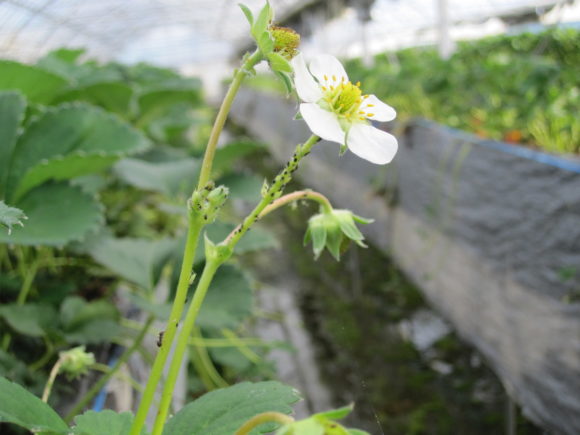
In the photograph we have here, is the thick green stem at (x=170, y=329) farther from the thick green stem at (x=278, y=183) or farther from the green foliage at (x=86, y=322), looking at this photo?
the green foliage at (x=86, y=322)

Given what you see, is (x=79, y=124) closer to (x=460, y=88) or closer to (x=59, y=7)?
(x=460, y=88)

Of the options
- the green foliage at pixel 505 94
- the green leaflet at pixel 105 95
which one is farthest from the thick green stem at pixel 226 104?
the green foliage at pixel 505 94

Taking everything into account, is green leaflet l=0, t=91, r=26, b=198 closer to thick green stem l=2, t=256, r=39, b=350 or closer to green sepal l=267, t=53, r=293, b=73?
thick green stem l=2, t=256, r=39, b=350

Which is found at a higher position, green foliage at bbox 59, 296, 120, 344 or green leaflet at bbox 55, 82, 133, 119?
green leaflet at bbox 55, 82, 133, 119

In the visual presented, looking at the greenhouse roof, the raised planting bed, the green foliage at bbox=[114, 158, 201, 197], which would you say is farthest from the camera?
the greenhouse roof

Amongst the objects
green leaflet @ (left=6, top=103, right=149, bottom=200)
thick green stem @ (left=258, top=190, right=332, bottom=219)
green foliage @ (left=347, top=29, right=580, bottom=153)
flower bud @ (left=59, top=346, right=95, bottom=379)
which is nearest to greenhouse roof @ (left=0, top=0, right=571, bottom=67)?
green foliage @ (left=347, top=29, right=580, bottom=153)

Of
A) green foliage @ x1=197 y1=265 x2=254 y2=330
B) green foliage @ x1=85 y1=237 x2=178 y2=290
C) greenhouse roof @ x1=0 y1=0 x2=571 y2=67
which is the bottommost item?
green foliage @ x1=197 y1=265 x2=254 y2=330
